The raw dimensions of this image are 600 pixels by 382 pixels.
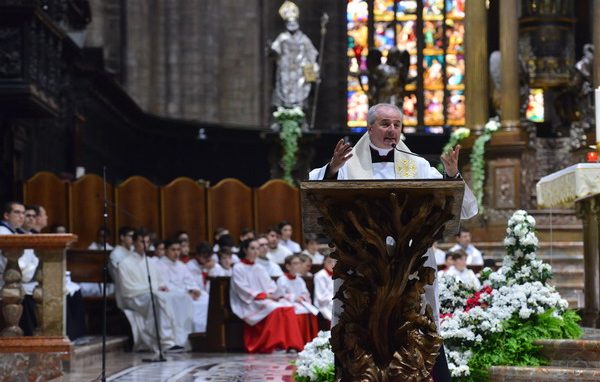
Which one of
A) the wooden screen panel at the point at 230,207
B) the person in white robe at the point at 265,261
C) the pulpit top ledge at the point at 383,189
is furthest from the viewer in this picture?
the wooden screen panel at the point at 230,207

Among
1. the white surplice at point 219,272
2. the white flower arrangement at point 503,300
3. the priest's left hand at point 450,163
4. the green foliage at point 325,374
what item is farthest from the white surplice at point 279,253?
the priest's left hand at point 450,163

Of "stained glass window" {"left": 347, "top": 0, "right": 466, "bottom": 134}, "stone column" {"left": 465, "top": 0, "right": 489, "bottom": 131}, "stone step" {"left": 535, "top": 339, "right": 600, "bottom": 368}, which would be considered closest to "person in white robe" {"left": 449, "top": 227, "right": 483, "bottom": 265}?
"stone column" {"left": 465, "top": 0, "right": 489, "bottom": 131}

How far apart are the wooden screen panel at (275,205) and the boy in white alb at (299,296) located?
5.33 meters

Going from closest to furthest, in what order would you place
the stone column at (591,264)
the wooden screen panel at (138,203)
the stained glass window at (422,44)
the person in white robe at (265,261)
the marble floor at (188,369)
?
the marble floor at (188,369) → the stone column at (591,264) → the person in white robe at (265,261) → the wooden screen panel at (138,203) → the stained glass window at (422,44)

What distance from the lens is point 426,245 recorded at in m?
6.33

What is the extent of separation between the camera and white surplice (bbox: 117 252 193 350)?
49.9 feet

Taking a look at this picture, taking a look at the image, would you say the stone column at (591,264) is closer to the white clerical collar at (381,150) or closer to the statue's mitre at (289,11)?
the white clerical collar at (381,150)

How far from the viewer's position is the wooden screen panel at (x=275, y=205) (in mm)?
21498

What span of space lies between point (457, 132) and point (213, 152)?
24.7 feet

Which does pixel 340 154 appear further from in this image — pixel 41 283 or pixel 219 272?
pixel 219 272

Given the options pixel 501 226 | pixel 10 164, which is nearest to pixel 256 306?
pixel 10 164

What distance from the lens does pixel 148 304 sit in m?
15.4

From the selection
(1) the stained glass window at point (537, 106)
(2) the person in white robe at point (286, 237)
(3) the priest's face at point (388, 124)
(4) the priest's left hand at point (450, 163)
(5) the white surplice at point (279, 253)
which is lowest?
(5) the white surplice at point (279, 253)

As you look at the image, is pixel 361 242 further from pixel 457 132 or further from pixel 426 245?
pixel 457 132
